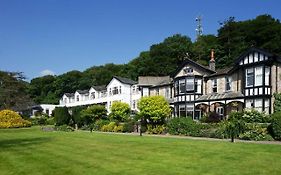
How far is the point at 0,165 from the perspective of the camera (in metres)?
13.6

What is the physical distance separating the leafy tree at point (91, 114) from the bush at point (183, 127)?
57.0ft

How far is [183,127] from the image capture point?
3356cm

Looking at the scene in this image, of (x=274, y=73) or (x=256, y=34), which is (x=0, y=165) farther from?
(x=256, y=34)

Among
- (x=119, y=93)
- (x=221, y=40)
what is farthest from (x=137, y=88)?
(x=221, y=40)

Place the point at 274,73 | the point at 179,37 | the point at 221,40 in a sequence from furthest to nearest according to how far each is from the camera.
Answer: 1. the point at 179,37
2. the point at 221,40
3. the point at 274,73

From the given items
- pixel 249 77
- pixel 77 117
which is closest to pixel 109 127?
pixel 77 117

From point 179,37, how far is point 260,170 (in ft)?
248

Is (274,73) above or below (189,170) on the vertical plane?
above

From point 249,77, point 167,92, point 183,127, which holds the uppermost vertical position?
point 249,77

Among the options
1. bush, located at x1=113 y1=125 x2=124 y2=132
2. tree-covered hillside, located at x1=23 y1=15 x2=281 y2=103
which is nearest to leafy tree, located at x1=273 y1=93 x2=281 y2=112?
bush, located at x1=113 y1=125 x2=124 y2=132

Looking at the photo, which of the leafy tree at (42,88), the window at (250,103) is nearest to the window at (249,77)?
the window at (250,103)

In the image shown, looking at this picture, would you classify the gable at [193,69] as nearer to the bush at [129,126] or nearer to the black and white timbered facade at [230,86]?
the black and white timbered facade at [230,86]

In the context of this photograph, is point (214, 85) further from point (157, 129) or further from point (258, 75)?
point (157, 129)

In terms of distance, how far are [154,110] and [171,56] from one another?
44938 mm
